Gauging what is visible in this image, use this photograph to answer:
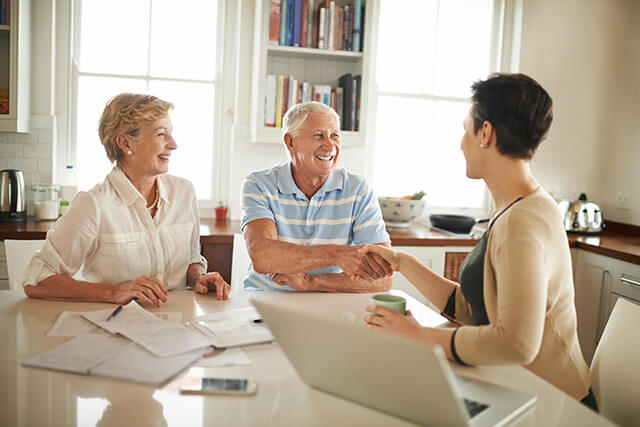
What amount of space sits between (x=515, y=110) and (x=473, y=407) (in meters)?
0.71

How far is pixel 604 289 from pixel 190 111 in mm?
2727

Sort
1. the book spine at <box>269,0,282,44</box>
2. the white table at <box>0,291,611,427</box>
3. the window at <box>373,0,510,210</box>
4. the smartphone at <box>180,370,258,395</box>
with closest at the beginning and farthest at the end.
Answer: the white table at <box>0,291,611,427</box> < the smartphone at <box>180,370,258,395</box> < the book spine at <box>269,0,282,44</box> < the window at <box>373,0,510,210</box>

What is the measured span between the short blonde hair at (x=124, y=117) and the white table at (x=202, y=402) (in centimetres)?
87

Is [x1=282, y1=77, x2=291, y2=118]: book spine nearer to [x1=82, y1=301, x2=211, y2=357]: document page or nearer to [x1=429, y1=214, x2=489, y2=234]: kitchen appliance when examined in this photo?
[x1=429, y1=214, x2=489, y2=234]: kitchen appliance

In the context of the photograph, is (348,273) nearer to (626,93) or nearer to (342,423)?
(342,423)

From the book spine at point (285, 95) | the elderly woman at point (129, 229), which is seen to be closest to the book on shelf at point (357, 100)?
the book spine at point (285, 95)

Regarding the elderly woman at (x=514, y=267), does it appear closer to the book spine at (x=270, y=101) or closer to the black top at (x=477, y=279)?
the black top at (x=477, y=279)

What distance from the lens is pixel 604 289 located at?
3.06 m

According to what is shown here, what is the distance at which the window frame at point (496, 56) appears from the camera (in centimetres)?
375

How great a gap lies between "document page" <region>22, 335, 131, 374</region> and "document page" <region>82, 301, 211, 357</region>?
0.04 metres

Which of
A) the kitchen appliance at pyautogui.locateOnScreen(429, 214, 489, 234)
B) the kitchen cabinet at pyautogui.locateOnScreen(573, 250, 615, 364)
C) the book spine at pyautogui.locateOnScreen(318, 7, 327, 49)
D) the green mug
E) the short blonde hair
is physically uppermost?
the book spine at pyautogui.locateOnScreen(318, 7, 327, 49)

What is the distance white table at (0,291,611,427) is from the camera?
98cm

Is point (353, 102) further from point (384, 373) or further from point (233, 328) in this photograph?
point (384, 373)

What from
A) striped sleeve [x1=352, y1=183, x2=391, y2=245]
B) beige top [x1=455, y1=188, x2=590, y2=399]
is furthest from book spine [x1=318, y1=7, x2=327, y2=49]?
beige top [x1=455, y1=188, x2=590, y2=399]
